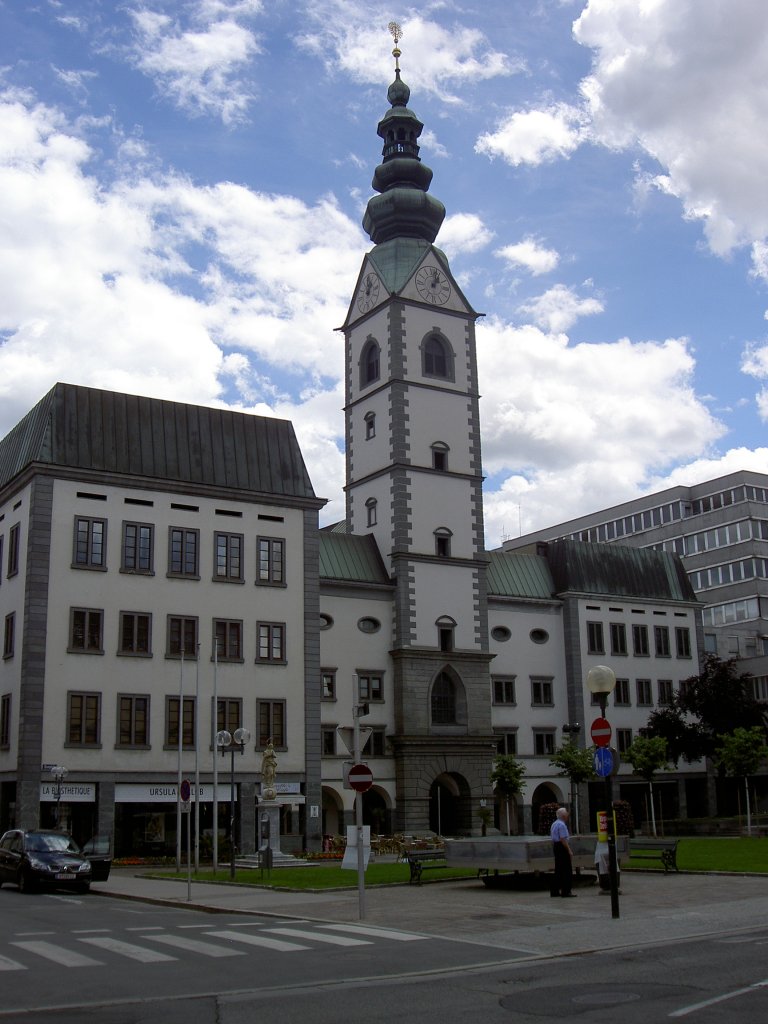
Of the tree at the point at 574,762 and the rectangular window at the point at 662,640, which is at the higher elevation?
the rectangular window at the point at 662,640

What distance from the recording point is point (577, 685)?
6700 centimetres

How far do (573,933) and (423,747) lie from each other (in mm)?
39316

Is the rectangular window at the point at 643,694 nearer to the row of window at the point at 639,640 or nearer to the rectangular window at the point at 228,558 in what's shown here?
the row of window at the point at 639,640

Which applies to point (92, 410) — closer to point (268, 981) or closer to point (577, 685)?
point (577, 685)

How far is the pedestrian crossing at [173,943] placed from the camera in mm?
16922

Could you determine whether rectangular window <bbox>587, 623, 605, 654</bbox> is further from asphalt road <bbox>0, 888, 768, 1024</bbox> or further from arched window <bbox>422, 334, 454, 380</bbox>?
asphalt road <bbox>0, 888, 768, 1024</bbox>

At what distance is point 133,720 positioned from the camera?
48844mm

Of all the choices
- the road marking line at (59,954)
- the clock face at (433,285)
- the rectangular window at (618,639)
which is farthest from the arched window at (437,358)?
the road marking line at (59,954)

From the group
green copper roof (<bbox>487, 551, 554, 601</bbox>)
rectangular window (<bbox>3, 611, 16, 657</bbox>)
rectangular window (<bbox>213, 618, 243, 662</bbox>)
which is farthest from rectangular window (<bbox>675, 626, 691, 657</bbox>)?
rectangular window (<bbox>3, 611, 16, 657</bbox>)

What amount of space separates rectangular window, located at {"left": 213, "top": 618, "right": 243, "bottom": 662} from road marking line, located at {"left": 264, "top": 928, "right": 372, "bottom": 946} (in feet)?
102

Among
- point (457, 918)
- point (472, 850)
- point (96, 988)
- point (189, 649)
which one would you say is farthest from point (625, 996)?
point (189, 649)

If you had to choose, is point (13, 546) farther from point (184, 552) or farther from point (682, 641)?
point (682, 641)

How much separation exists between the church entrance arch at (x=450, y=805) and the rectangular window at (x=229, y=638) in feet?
45.5

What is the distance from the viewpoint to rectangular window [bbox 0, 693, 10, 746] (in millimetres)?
47875
